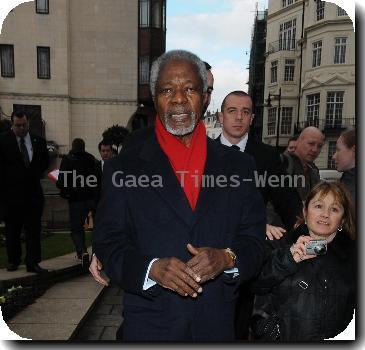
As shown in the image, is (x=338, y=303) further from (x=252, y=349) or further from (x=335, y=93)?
(x=335, y=93)

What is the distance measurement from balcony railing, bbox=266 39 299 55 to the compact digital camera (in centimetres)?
153

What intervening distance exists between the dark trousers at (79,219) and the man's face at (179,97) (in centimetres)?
322

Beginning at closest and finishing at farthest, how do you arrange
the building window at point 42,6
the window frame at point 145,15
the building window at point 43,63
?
the building window at point 42,6 < the building window at point 43,63 < the window frame at point 145,15

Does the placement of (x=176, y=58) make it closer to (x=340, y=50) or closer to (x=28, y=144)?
(x=340, y=50)

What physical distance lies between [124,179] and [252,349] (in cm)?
135

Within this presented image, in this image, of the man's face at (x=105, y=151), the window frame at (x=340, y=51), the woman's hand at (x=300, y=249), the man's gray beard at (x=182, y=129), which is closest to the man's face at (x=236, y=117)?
the window frame at (x=340, y=51)

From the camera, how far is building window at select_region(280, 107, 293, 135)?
8.83ft

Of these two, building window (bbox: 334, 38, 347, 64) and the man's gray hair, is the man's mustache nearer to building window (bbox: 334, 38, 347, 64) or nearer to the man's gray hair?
the man's gray hair

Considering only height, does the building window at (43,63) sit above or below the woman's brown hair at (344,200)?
above

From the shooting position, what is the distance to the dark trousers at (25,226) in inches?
141

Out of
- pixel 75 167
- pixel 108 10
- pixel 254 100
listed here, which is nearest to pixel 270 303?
pixel 254 100

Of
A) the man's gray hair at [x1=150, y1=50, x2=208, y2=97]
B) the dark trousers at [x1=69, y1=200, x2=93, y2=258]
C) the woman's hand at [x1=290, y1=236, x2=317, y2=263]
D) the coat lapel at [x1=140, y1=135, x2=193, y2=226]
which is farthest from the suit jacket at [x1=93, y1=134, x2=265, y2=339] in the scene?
the dark trousers at [x1=69, y1=200, x2=93, y2=258]

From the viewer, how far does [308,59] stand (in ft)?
8.76

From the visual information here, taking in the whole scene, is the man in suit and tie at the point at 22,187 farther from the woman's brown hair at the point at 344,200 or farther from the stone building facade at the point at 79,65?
the woman's brown hair at the point at 344,200
